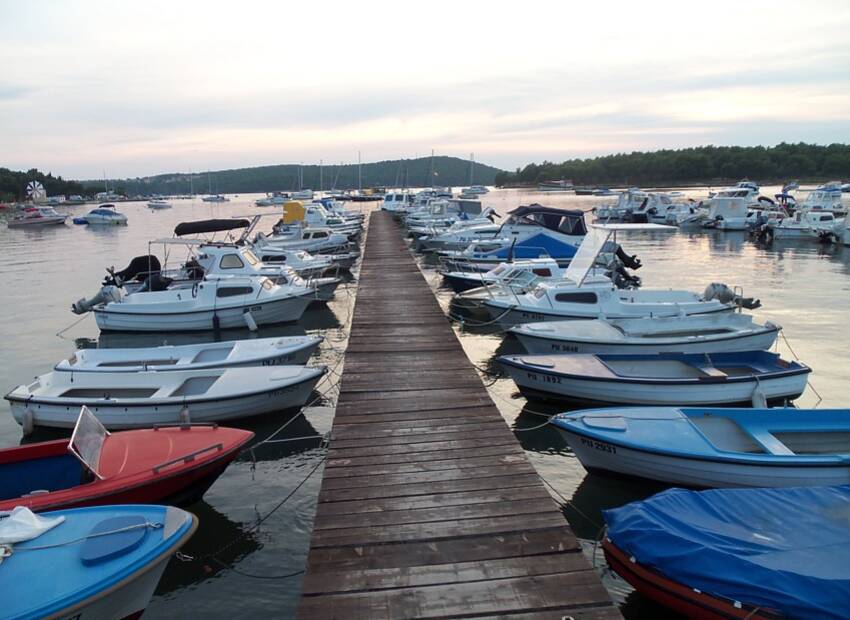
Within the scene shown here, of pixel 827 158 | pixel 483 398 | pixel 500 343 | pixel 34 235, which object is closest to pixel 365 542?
pixel 483 398

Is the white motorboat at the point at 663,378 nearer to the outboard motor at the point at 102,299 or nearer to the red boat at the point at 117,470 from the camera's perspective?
the red boat at the point at 117,470

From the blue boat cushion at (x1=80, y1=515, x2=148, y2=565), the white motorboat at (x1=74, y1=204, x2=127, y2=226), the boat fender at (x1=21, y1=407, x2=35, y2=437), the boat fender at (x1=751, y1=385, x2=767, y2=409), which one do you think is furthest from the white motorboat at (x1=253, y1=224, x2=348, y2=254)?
the white motorboat at (x1=74, y1=204, x2=127, y2=226)

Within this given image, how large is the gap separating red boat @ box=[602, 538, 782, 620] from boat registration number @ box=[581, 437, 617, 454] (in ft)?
6.91

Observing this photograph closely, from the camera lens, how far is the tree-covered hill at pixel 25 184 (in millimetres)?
118125

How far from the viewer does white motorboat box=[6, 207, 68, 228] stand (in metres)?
68.8

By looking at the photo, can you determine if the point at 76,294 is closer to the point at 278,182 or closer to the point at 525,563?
the point at 525,563

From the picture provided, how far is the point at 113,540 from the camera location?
213 inches

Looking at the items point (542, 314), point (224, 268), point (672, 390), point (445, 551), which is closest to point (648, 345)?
point (672, 390)

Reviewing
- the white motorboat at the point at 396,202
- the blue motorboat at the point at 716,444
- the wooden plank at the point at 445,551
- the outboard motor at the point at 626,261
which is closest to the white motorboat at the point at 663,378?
the blue motorboat at the point at 716,444

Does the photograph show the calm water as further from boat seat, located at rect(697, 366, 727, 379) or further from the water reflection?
boat seat, located at rect(697, 366, 727, 379)

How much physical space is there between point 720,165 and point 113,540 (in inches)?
5822

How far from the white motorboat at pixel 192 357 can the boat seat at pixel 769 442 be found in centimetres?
846

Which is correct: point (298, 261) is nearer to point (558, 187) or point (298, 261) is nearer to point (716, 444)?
point (716, 444)

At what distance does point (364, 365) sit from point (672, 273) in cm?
2282
